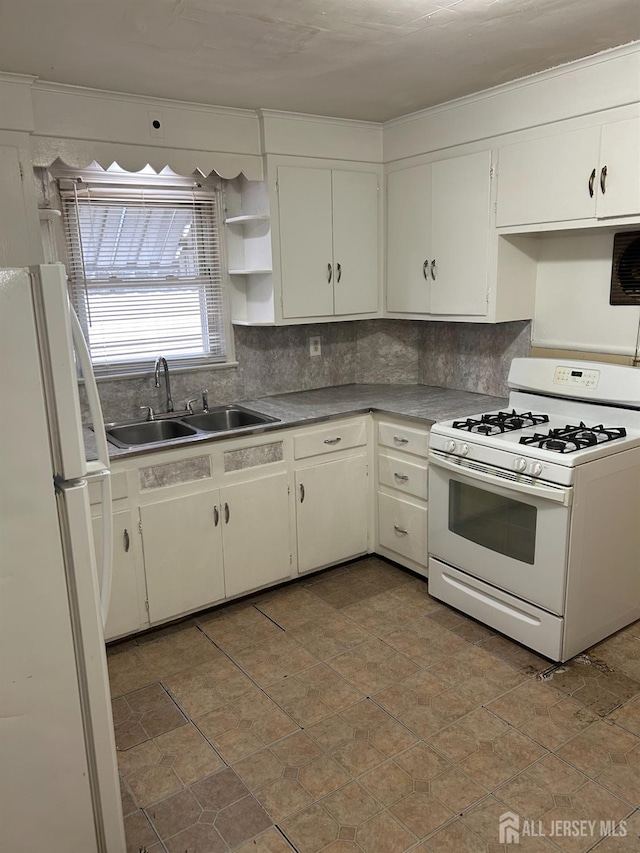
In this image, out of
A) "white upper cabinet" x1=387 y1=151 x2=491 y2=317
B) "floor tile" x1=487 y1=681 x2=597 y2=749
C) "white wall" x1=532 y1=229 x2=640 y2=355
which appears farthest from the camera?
"white upper cabinet" x1=387 y1=151 x2=491 y2=317

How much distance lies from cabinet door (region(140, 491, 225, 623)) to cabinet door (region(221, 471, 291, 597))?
0.06m

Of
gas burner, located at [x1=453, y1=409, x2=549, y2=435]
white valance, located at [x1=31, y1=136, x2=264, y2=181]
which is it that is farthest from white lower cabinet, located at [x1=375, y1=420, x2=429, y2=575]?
white valance, located at [x1=31, y1=136, x2=264, y2=181]

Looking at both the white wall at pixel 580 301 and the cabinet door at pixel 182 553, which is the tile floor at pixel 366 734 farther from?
the white wall at pixel 580 301

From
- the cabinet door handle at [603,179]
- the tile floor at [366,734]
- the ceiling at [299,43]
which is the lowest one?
the tile floor at [366,734]

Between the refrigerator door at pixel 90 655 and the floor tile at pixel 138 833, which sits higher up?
the refrigerator door at pixel 90 655

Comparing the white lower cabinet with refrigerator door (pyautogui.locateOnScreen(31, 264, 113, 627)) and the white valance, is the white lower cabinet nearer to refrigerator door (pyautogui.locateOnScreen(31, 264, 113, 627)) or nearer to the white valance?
the white valance

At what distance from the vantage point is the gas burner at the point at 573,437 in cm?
260

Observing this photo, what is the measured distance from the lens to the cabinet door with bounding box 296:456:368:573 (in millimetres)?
3352

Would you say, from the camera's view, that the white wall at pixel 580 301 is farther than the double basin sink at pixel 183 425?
No

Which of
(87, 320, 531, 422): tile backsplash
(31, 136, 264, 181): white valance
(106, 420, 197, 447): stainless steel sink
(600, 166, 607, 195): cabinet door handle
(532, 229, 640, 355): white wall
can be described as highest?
(31, 136, 264, 181): white valance

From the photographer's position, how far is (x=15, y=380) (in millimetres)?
1434

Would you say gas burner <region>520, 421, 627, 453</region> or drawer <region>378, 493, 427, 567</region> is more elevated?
gas burner <region>520, 421, 627, 453</region>

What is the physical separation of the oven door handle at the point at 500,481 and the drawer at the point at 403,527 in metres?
0.39

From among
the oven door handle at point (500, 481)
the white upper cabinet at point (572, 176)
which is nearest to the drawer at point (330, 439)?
the oven door handle at point (500, 481)
